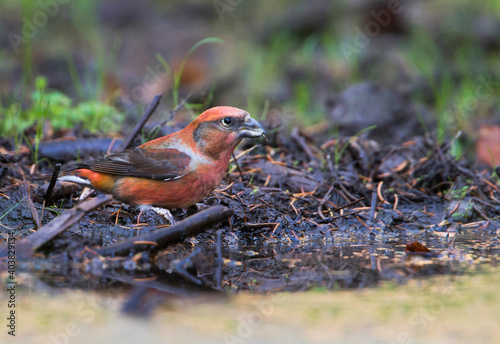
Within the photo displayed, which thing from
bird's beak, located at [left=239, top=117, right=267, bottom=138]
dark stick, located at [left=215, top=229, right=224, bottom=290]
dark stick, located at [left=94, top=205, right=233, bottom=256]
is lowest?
dark stick, located at [left=215, top=229, right=224, bottom=290]

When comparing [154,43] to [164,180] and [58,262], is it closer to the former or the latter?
[164,180]

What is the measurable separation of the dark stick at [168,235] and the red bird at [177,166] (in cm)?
68

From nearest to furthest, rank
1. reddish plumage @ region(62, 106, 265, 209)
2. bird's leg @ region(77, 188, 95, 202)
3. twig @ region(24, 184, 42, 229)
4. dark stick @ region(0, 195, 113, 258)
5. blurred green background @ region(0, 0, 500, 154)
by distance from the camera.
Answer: dark stick @ region(0, 195, 113, 258)
twig @ region(24, 184, 42, 229)
reddish plumage @ region(62, 106, 265, 209)
bird's leg @ region(77, 188, 95, 202)
blurred green background @ region(0, 0, 500, 154)

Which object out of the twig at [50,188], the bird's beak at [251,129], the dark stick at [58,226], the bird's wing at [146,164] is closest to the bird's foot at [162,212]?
the bird's wing at [146,164]

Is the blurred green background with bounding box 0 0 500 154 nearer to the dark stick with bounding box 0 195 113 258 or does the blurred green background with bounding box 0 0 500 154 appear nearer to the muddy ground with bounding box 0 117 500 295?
the muddy ground with bounding box 0 117 500 295

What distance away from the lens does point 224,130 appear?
4.40 meters

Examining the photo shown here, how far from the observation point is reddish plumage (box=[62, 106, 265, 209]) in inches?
169

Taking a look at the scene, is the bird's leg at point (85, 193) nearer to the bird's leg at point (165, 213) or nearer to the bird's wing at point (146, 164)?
the bird's wing at point (146, 164)

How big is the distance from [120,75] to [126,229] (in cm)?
684

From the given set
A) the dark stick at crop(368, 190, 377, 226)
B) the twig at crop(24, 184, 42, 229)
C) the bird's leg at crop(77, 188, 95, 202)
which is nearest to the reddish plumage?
the bird's leg at crop(77, 188, 95, 202)

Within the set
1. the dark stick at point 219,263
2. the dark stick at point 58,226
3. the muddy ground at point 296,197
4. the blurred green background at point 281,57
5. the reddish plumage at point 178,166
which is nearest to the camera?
the muddy ground at point 296,197

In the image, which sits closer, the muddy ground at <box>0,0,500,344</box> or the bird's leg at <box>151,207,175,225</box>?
the muddy ground at <box>0,0,500,344</box>

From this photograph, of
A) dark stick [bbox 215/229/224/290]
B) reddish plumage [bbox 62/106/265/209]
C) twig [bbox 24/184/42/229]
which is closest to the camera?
dark stick [bbox 215/229/224/290]

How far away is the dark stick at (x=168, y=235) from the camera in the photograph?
11.2ft
